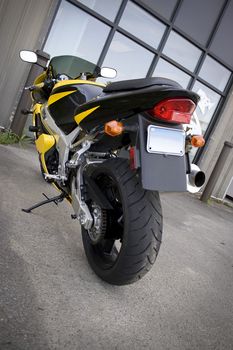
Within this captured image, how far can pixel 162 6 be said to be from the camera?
22.5 feet

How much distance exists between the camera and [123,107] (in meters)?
2.09

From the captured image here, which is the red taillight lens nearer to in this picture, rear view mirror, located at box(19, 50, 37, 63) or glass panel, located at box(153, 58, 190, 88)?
rear view mirror, located at box(19, 50, 37, 63)

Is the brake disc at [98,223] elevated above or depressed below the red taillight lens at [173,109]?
below

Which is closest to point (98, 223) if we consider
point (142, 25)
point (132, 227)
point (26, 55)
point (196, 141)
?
point (132, 227)

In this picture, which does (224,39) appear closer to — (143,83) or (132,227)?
(143,83)

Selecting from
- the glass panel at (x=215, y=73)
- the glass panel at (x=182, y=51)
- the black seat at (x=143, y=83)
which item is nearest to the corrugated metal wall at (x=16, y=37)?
the glass panel at (x=182, y=51)

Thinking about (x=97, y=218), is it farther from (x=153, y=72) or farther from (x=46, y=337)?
(x=153, y=72)

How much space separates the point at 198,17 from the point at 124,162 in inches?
245

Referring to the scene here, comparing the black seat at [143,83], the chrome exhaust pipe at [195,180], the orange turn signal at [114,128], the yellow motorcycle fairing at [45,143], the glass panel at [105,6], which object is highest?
the glass panel at [105,6]

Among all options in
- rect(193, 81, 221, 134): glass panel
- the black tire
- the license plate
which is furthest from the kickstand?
rect(193, 81, 221, 134): glass panel

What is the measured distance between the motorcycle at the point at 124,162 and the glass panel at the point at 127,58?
4.19m

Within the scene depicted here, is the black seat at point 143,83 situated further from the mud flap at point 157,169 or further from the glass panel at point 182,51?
the glass panel at point 182,51

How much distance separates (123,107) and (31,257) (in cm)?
108

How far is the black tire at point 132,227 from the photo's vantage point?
2.02 meters
